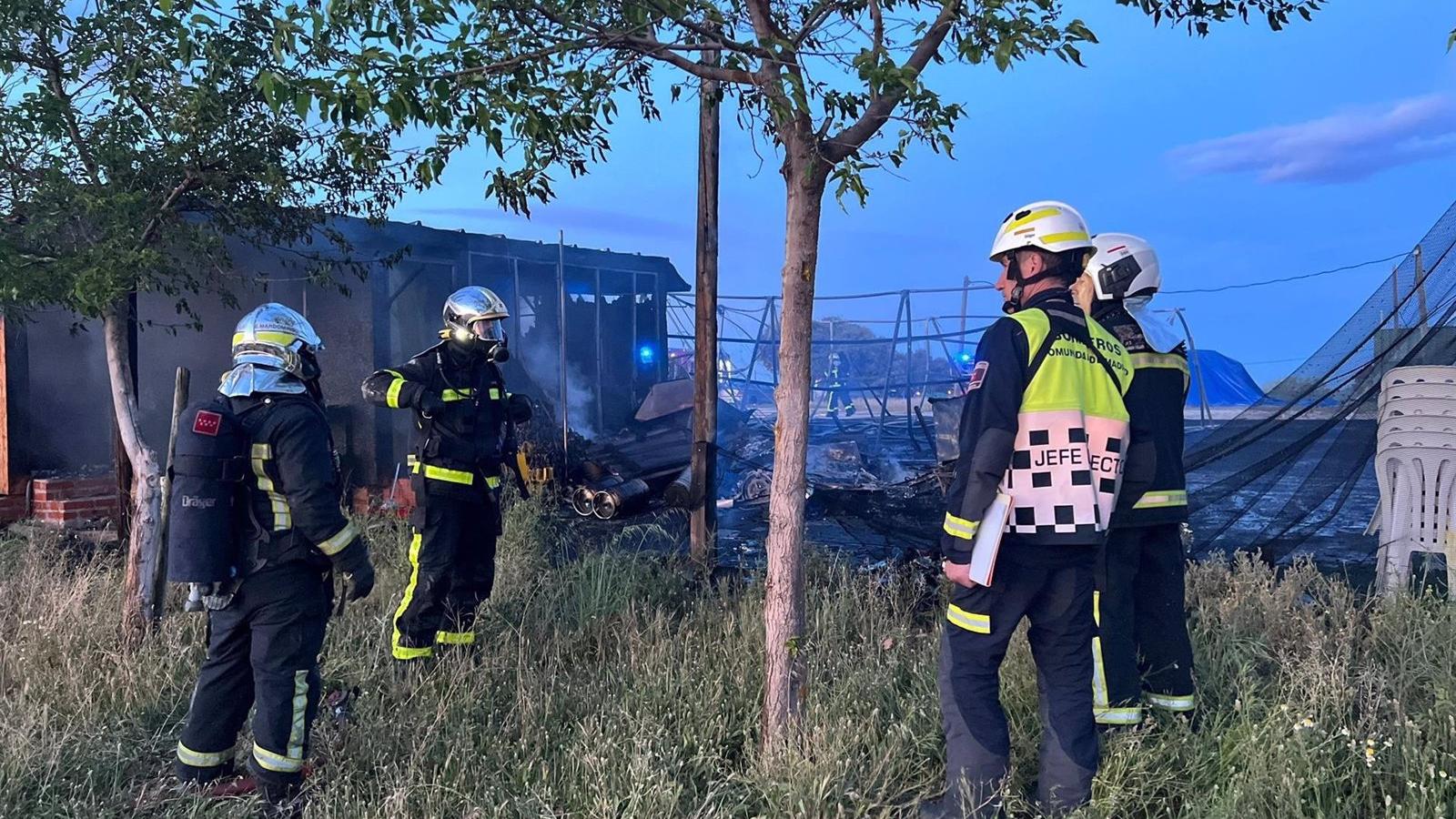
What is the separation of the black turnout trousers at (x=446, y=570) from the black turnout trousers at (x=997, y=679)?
2599 millimetres

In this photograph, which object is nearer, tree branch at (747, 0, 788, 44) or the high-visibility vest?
the high-visibility vest

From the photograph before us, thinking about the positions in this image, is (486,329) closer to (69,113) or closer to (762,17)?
(69,113)

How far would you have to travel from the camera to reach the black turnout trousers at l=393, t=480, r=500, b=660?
453cm

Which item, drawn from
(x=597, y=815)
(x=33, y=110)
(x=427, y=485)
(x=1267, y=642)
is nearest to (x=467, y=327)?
(x=427, y=485)

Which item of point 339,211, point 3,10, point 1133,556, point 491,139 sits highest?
point 3,10

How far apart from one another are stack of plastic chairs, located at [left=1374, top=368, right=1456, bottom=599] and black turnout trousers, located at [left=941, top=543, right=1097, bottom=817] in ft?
8.91

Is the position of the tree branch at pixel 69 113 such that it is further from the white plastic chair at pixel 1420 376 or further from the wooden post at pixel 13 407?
the white plastic chair at pixel 1420 376

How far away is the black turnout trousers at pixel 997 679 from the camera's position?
112 inches

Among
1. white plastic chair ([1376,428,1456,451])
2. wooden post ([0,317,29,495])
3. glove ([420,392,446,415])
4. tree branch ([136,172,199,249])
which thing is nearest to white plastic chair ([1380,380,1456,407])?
white plastic chair ([1376,428,1456,451])

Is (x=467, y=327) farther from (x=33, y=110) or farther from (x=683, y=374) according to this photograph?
(x=683, y=374)

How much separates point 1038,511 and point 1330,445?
3631mm

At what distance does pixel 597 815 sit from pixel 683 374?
10.4m

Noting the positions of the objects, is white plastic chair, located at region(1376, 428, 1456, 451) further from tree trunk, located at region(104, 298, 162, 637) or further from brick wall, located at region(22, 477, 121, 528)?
brick wall, located at region(22, 477, 121, 528)

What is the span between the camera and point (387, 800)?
287cm
